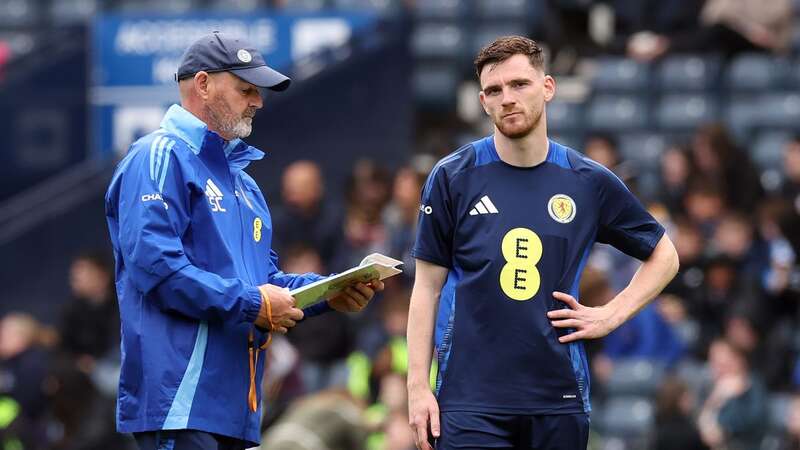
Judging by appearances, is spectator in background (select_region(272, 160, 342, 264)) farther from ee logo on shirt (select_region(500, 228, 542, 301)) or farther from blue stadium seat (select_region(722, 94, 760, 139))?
ee logo on shirt (select_region(500, 228, 542, 301))

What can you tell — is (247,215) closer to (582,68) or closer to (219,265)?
(219,265)

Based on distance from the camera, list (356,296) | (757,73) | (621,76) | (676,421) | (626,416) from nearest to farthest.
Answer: (356,296) < (676,421) < (626,416) < (757,73) < (621,76)

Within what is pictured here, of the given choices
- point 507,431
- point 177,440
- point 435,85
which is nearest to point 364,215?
point 435,85

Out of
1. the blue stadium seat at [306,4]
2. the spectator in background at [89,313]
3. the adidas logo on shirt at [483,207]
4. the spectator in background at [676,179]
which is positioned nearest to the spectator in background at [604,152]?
the spectator in background at [676,179]

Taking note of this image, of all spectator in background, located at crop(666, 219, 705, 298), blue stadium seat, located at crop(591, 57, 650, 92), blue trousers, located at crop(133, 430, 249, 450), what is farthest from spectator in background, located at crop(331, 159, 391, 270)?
blue trousers, located at crop(133, 430, 249, 450)

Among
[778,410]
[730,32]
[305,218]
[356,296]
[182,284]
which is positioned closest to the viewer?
[182,284]

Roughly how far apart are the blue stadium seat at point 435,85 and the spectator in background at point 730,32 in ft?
5.65

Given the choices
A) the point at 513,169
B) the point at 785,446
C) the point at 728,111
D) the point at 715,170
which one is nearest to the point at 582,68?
the point at 728,111

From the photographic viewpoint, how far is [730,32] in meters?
15.1

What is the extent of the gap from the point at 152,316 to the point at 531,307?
1.25m

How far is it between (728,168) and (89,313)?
4.99 m

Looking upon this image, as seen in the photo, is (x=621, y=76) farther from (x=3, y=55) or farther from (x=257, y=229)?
(x=257, y=229)

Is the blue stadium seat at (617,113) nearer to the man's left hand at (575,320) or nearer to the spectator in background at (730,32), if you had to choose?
the spectator in background at (730,32)

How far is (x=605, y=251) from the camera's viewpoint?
12.1m
